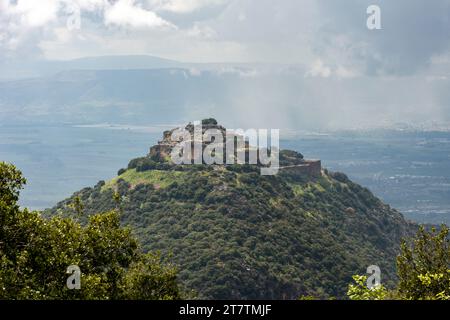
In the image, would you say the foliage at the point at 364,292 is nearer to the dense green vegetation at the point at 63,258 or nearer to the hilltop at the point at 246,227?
the dense green vegetation at the point at 63,258

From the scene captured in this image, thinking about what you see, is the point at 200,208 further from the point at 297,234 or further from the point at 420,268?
the point at 420,268

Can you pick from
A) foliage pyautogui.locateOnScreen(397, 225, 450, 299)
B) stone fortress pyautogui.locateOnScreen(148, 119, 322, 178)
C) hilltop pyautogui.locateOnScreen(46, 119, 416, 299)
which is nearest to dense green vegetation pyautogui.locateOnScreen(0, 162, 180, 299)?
foliage pyautogui.locateOnScreen(397, 225, 450, 299)

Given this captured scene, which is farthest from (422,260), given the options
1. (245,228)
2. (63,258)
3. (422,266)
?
(245,228)

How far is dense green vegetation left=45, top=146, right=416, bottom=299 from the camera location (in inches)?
2491

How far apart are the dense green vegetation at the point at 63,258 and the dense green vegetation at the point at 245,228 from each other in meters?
27.9

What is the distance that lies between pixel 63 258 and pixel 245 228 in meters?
54.6

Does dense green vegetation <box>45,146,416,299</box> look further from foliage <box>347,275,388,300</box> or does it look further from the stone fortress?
foliage <box>347,275,388,300</box>

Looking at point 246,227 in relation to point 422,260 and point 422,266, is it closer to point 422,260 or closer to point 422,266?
point 422,260

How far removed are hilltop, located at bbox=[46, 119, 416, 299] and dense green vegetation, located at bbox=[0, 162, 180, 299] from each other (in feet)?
105

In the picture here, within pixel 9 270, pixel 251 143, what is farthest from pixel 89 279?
pixel 251 143

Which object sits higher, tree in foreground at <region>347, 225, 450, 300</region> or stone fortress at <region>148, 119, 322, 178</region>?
stone fortress at <region>148, 119, 322, 178</region>

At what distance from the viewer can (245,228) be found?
7319 centimetres

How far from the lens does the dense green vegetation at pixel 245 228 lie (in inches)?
2491

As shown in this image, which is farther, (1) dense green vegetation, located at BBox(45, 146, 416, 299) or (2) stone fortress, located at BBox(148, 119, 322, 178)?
(2) stone fortress, located at BBox(148, 119, 322, 178)
